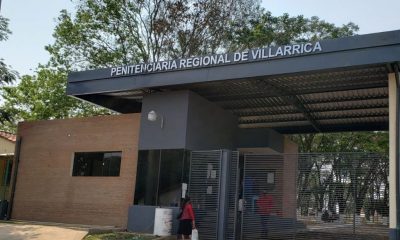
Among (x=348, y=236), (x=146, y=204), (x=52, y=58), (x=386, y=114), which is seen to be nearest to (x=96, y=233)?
(x=146, y=204)

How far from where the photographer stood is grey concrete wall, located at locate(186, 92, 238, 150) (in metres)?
17.9

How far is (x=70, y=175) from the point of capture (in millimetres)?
20703

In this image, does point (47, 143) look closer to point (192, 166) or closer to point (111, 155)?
point (111, 155)

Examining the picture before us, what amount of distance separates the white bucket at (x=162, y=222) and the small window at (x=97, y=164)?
143 inches

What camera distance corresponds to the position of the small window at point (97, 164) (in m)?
19.5

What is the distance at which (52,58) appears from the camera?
3219 centimetres

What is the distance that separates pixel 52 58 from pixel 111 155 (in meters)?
14.8

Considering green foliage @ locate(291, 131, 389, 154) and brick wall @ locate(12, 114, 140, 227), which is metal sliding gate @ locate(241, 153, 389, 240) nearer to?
brick wall @ locate(12, 114, 140, 227)

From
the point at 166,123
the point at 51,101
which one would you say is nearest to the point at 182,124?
the point at 166,123

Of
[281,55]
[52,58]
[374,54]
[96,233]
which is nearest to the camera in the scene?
[374,54]

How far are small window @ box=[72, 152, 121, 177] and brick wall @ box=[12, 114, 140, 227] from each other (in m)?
0.21

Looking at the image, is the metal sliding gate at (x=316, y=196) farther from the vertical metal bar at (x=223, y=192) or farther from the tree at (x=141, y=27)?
the tree at (x=141, y=27)

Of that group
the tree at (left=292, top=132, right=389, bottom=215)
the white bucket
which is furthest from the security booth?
the white bucket

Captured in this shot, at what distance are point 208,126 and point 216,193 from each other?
11.3 feet
